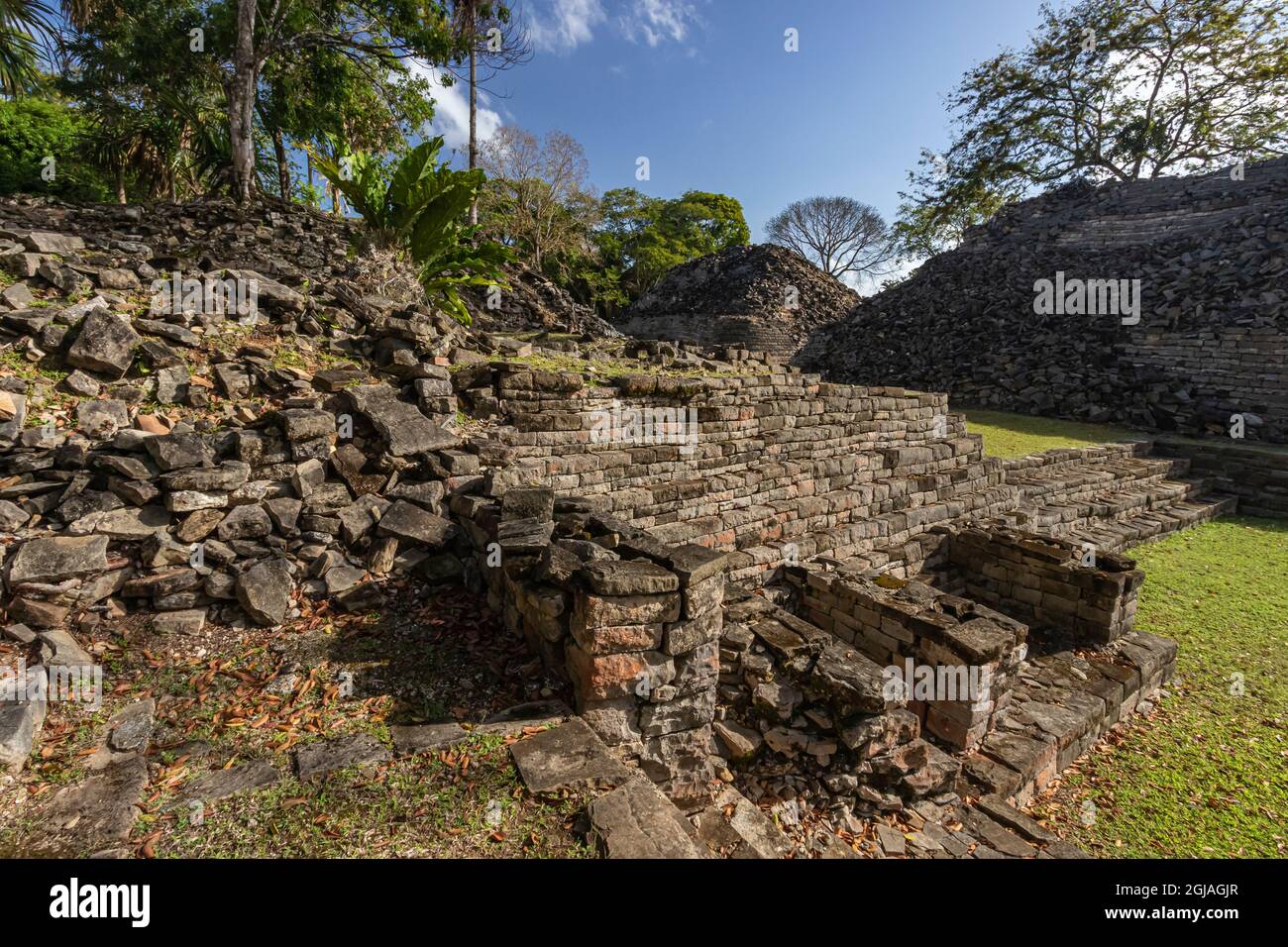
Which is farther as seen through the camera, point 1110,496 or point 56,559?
point 1110,496

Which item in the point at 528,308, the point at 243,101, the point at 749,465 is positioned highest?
the point at 243,101

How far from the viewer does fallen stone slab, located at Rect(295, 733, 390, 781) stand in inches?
93.4

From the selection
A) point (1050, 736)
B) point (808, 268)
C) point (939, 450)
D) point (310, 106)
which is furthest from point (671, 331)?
point (1050, 736)

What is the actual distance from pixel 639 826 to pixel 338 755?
55.5 inches

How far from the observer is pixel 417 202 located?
26.5 ft

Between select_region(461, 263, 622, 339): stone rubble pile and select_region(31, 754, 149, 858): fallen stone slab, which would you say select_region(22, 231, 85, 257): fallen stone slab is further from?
select_region(461, 263, 622, 339): stone rubble pile

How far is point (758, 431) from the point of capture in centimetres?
732

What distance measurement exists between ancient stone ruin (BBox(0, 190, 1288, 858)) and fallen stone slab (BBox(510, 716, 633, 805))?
0.05 ft

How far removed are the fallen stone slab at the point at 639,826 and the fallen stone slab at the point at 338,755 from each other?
1.05m

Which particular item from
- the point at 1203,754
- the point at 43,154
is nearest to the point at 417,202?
the point at 1203,754

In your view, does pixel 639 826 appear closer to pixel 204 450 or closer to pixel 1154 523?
pixel 204 450

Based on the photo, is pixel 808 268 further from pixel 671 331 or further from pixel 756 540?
pixel 756 540

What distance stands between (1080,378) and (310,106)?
23.9 m

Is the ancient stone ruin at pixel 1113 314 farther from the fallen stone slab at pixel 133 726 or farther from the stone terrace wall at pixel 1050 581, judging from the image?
the fallen stone slab at pixel 133 726
